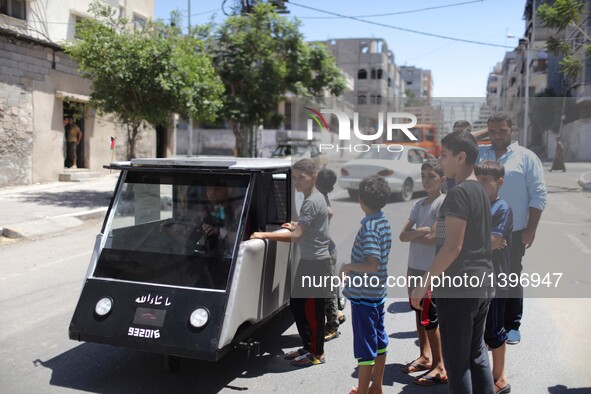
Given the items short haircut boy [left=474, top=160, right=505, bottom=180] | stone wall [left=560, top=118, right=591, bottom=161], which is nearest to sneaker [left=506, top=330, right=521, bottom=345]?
stone wall [left=560, top=118, right=591, bottom=161]

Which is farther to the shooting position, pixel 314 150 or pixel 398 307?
pixel 398 307

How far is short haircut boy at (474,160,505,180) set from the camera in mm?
3961

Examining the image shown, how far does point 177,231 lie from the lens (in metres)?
4.41

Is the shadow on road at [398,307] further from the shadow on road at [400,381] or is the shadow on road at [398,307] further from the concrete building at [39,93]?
the concrete building at [39,93]

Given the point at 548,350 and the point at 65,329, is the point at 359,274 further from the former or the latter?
the point at 65,329

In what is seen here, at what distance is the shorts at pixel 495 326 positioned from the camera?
3977 millimetres

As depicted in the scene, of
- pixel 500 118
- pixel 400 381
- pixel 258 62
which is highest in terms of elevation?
pixel 258 62

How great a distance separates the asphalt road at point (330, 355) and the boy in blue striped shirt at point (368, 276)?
322 mm

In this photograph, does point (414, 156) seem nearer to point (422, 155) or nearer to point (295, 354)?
point (422, 155)

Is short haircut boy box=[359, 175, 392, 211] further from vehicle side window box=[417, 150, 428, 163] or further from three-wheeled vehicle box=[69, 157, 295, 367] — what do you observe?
three-wheeled vehicle box=[69, 157, 295, 367]

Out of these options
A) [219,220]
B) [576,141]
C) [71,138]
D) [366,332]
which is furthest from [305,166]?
[71,138]

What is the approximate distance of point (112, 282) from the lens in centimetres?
416

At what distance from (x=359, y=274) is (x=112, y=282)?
5.86ft

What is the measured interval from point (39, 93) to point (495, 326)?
17.4 m
